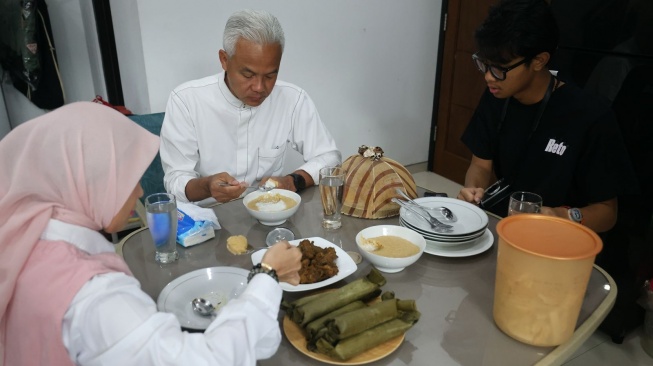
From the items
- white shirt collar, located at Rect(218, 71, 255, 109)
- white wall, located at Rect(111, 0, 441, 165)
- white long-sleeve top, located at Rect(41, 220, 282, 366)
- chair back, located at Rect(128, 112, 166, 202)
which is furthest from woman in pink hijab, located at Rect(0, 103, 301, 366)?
white wall, located at Rect(111, 0, 441, 165)

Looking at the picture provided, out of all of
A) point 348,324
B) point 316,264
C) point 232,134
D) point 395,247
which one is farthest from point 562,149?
point 232,134

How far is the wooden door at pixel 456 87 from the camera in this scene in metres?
3.46

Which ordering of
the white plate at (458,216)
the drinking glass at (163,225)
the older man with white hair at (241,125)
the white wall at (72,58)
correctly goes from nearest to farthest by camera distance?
1. the drinking glass at (163,225)
2. the white plate at (458,216)
3. the older man with white hair at (241,125)
4. the white wall at (72,58)

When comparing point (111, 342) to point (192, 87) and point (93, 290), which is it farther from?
point (192, 87)

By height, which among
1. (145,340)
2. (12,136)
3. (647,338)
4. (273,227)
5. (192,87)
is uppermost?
(12,136)

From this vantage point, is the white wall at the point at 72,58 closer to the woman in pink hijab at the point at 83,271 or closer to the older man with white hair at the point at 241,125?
the older man with white hair at the point at 241,125

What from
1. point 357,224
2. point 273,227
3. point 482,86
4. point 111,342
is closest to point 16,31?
point 273,227

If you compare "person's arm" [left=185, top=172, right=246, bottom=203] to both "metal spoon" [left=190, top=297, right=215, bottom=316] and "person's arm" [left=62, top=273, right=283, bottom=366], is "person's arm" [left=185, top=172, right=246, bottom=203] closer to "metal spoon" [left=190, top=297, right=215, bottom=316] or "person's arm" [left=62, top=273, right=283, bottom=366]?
"metal spoon" [left=190, top=297, right=215, bottom=316]

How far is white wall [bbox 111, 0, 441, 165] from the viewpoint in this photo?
2.58m

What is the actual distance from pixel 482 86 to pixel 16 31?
3035 millimetres

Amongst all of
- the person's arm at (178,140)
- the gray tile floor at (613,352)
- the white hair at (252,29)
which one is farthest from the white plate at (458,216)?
the gray tile floor at (613,352)

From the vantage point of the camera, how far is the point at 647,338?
2.14 m

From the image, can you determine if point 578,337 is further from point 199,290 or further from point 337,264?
point 199,290

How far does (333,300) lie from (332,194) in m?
0.46
